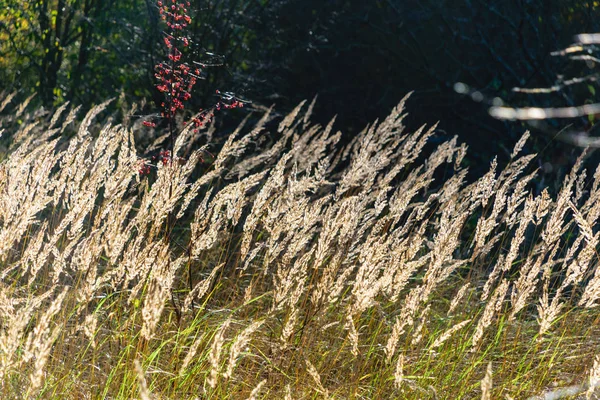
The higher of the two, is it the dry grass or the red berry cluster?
the red berry cluster

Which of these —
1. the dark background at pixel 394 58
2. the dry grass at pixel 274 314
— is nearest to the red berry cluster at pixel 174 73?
the dry grass at pixel 274 314

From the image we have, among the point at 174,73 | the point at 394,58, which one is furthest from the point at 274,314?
the point at 394,58

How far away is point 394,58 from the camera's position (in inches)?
262

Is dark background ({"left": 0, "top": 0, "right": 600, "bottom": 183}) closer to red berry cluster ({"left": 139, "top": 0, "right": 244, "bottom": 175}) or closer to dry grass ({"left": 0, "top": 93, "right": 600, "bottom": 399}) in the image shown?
red berry cluster ({"left": 139, "top": 0, "right": 244, "bottom": 175})

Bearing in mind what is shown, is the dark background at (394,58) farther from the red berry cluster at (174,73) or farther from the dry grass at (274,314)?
the dry grass at (274,314)

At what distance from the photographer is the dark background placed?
20.5 feet

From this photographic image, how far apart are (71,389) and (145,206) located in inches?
25.2

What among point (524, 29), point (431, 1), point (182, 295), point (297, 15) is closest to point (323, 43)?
point (297, 15)

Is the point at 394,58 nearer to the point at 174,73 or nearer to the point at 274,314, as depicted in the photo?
the point at 174,73

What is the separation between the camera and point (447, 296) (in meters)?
4.18

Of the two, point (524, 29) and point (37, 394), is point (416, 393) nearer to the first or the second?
point (37, 394)

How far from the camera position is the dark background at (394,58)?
20.5ft

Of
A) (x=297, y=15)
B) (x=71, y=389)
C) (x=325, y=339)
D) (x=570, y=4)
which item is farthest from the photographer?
(x=297, y=15)

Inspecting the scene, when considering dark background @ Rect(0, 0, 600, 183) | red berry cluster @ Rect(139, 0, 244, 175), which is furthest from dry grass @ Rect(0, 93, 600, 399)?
dark background @ Rect(0, 0, 600, 183)
